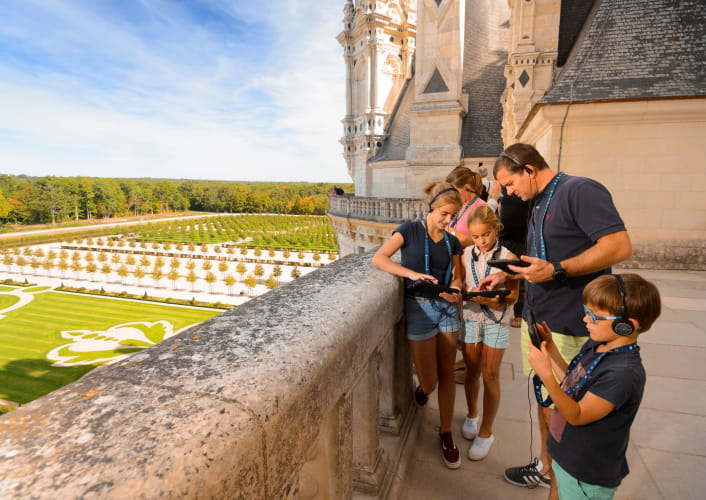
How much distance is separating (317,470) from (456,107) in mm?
18791

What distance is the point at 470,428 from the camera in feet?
9.07

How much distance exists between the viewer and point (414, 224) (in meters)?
2.57

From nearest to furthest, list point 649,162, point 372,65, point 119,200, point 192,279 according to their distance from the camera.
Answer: point 649,162
point 372,65
point 192,279
point 119,200

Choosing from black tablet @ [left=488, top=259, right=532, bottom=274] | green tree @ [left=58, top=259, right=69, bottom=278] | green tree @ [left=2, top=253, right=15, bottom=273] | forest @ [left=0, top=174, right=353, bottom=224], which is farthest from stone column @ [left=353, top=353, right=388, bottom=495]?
forest @ [left=0, top=174, right=353, bottom=224]

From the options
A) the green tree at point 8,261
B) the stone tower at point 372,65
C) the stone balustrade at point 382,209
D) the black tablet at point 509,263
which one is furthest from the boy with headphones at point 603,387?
the green tree at point 8,261

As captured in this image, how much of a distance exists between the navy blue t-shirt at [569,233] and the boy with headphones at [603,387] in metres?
0.42

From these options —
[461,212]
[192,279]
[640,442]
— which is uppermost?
[461,212]

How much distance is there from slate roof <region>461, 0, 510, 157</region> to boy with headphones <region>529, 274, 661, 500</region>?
18249 mm

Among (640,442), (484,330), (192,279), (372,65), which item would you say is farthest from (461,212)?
(192,279)

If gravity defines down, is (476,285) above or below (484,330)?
above

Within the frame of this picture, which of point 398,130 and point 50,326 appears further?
point 50,326

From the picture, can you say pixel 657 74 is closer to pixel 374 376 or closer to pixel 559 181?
pixel 559 181

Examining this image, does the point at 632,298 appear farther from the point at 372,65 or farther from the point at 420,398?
the point at 372,65

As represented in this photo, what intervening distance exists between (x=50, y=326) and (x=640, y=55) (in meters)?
43.1
